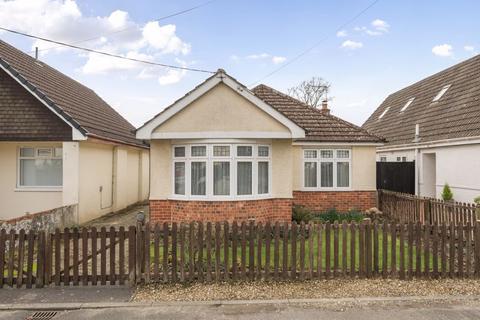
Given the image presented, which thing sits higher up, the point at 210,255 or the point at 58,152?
the point at 58,152

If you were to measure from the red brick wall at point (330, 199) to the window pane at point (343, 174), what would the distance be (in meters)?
0.40

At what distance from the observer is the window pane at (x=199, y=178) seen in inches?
409

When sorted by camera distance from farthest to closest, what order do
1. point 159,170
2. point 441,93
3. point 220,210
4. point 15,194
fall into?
point 441,93 < point 15,194 < point 159,170 < point 220,210

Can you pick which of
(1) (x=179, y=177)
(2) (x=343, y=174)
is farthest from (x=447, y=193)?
(1) (x=179, y=177)

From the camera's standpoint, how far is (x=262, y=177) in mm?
10828

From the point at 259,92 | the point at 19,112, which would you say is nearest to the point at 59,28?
the point at 19,112

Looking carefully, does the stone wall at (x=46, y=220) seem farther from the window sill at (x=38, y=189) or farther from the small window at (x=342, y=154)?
the small window at (x=342, y=154)

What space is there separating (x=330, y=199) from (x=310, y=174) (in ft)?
4.12

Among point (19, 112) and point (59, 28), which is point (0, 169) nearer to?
point (19, 112)

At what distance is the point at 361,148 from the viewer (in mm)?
13992

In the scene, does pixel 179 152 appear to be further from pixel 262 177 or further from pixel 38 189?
pixel 38 189

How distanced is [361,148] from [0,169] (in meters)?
13.7

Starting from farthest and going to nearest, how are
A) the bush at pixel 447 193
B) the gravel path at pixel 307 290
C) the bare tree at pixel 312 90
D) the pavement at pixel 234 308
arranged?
the bare tree at pixel 312 90 < the bush at pixel 447 193 < the gravel path at pixel 307 290 < the pavement at pixel 234 308

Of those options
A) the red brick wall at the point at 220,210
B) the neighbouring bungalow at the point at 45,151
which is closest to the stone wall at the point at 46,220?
the neighbouring bungalow at the point at 45,151
